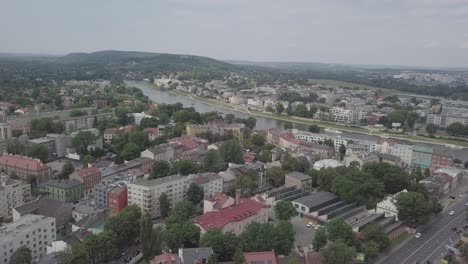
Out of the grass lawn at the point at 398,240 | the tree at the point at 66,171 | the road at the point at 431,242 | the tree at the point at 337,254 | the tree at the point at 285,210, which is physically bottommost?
the grass lawn at the point at 398,240

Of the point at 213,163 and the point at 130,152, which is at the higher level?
the point at 213,163

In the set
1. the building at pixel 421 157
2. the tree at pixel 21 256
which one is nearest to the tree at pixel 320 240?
the tree at pixel 21 256

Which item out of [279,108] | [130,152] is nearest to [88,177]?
[130,152]

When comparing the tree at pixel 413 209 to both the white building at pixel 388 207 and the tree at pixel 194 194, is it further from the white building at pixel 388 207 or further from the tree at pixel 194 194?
the tree at pixel 194 194

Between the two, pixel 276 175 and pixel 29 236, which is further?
pixel 276 175

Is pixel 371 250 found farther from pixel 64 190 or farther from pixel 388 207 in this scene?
pixel 64 190

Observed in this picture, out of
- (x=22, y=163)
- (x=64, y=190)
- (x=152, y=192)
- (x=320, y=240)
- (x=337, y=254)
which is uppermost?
(x=337, y=254)
